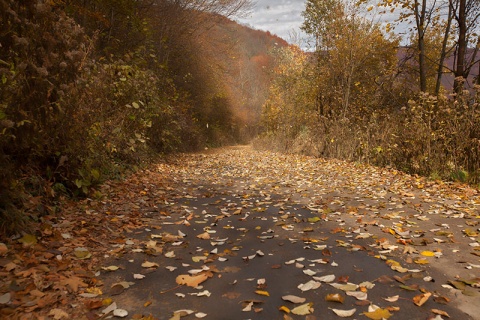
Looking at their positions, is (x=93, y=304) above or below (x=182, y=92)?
below

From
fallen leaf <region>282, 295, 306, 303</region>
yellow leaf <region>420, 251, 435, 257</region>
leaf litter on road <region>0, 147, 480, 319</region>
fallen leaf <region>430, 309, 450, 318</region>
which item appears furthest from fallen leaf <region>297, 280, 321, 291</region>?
yellow leaf <region>420, 251, 435, 257</region>

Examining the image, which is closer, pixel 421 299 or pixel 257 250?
pixel 421 299

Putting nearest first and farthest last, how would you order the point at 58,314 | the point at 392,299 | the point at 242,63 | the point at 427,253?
1. the point at 58,314
2. the point at 392,299
3. the point at 427,253
4. the point at 242,63

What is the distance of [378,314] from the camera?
2.58 metres

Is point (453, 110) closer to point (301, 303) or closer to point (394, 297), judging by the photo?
point (394, 297)

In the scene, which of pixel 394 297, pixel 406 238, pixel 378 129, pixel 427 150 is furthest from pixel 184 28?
pixel 394 297

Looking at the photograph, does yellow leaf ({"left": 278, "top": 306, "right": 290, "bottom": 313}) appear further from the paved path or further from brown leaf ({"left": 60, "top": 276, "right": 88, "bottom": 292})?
brown leaf ({"left": 60, "top": 276, "right": 88, "bottom": 292})

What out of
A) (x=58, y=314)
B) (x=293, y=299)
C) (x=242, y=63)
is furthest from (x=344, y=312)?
(x=242, y=63)

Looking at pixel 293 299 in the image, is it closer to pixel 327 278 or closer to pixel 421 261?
pixel 327 278

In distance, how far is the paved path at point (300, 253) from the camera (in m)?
2.79

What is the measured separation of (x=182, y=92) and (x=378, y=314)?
55.7ft

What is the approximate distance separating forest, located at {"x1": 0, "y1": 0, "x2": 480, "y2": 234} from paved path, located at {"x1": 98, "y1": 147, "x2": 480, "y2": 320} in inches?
49.0

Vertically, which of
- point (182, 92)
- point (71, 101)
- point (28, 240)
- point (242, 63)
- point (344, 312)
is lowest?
point (344, 312)

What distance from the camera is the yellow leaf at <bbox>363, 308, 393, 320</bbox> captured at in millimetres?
2543
